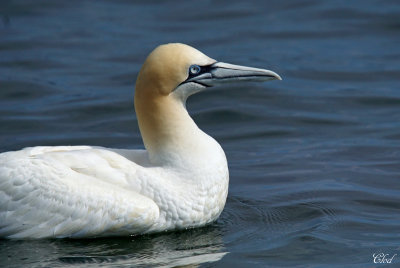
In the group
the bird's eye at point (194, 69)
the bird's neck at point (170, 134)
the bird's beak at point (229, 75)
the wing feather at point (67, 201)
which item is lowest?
the wing feather at point (67, 201)

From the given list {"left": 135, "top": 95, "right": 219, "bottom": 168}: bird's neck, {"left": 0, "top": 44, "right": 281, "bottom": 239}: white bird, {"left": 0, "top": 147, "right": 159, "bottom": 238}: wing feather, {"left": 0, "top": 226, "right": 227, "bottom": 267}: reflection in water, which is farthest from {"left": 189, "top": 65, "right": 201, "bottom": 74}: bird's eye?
{"left": 0, "top": 226, "right": 227, "bottom": 267}: reflection in water

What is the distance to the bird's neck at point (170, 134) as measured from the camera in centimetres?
887

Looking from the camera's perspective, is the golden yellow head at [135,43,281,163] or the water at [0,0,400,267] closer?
the water at [0,0,400,267]

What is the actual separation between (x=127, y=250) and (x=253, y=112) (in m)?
5.83

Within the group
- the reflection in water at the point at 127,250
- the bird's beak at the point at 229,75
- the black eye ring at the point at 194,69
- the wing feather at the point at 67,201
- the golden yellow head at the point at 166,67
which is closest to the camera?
the reflection in water at the point at 127,250

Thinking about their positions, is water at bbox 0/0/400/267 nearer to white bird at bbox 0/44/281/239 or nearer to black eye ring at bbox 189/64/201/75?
white bird at bbox 0/44/281/239

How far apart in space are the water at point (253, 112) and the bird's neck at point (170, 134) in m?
0.73

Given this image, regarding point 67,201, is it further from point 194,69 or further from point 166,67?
point 194,69

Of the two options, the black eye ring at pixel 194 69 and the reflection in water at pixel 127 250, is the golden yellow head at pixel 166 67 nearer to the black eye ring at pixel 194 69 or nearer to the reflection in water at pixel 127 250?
the black eye ring at pixel 194 69

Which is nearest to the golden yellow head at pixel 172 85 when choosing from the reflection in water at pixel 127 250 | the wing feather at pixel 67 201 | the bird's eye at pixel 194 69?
the bird's eye at pixel 194 69

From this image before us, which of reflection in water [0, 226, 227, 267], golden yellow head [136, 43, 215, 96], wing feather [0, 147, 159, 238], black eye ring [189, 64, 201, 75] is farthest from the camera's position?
black eye ring [189, 64, 201, 75]

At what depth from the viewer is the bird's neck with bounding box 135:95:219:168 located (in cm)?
887

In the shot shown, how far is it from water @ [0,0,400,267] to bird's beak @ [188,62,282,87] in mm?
1431

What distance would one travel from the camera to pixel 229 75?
907 cm
